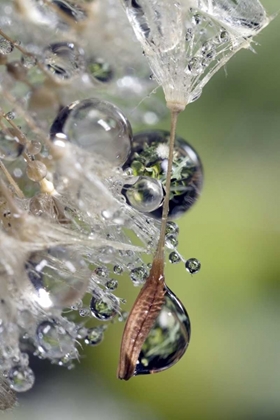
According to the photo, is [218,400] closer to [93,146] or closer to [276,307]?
[276,307]

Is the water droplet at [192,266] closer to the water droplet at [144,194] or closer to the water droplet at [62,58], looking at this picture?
the water droplet at [144,194]

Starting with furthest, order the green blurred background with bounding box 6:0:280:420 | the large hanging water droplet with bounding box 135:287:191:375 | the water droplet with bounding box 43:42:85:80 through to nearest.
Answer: the green blurred background with bounding box 6:0:280:420
the water droplet with bounding box 43:42:85:80
the large hanging water droplet with bounding box 135:287:191:375

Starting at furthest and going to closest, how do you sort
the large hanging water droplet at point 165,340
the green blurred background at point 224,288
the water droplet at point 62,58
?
the green blurred background at point 224,288 < the water droplet at point 62,58 < the large hanging water droplet at point 165,340

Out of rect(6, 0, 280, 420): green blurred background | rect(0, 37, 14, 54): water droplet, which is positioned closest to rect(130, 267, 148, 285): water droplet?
rect(0, 37, 14, 54): water droplet

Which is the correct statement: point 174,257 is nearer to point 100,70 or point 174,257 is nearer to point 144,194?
point 144,194

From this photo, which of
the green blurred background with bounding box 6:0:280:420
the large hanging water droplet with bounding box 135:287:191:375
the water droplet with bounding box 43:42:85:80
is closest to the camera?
the large hanging water droplet with bounding box 135:287:191:375

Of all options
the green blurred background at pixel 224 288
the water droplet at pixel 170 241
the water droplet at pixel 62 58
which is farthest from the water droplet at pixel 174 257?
the green blurred background at pixel 224 288

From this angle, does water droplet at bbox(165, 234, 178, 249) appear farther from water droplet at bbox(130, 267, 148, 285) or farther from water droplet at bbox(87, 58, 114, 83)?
water droplet at bbox(87, 58, 114, 83)
